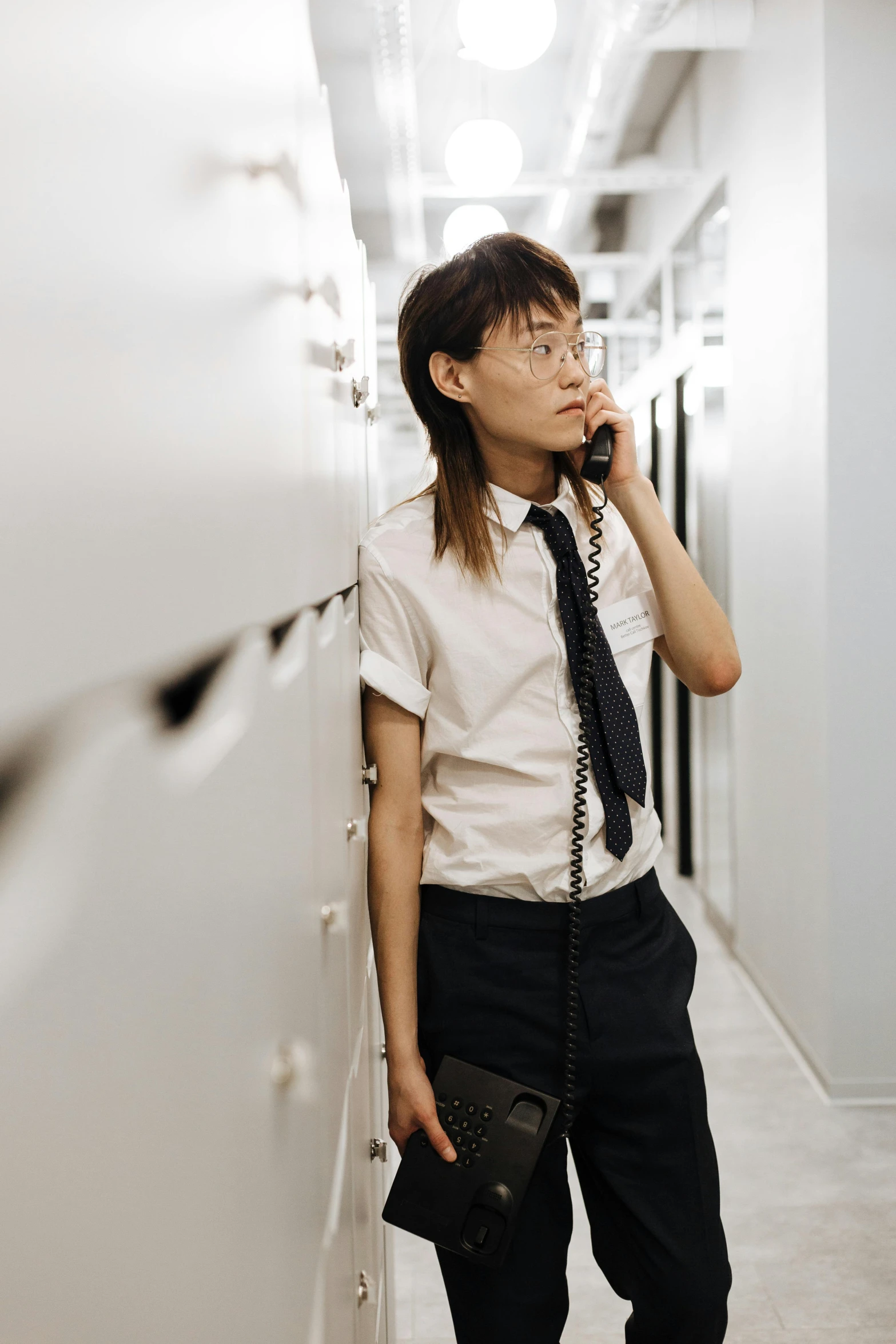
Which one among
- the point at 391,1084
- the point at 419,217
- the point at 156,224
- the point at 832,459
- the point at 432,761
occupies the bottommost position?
the point at 391,1084

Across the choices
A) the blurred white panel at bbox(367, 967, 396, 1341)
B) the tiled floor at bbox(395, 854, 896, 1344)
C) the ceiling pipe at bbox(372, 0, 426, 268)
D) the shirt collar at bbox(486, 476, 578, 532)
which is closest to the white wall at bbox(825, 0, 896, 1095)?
the tiled floor at bbox(395, 854, 896, 1344)

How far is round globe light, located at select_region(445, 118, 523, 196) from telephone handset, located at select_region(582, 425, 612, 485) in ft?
9.16

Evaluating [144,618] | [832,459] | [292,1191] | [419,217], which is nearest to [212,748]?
[144,618]

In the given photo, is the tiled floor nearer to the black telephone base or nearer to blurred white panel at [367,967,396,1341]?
blurred white panel at [367,967,396,1341]

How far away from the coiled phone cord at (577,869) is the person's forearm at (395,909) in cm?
19

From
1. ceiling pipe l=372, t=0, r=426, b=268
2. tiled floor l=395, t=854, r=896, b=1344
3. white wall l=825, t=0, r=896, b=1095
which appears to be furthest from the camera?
ceiling pipe l=372, t=0, r=426, b=268

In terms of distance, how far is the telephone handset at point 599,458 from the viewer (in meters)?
1.31

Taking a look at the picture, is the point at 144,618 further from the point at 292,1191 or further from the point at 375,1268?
the point at 375,1268

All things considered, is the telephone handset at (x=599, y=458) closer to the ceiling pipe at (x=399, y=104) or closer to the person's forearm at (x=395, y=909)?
the person's forearm at (x=395, y=909)

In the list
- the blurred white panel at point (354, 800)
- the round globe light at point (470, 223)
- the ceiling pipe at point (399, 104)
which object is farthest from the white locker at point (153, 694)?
the round globe light at point (470, 223)

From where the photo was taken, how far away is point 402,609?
1.29 meters

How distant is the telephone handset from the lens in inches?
51.7

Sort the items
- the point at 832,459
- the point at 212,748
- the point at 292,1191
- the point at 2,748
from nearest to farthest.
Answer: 1. the point at 2,748
2. the point at 212,748
3. the point at 292,1191
4. the point at 832,459

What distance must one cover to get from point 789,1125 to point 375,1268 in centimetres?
174
